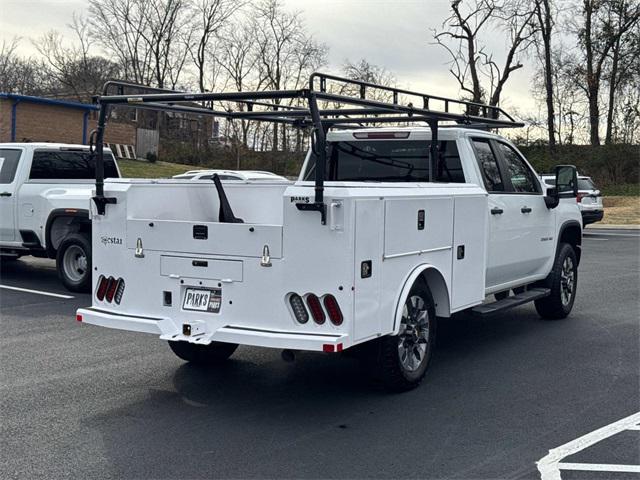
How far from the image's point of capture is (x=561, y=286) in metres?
9.85

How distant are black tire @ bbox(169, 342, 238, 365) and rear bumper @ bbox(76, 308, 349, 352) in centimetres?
98

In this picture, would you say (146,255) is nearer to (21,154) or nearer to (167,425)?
(167,425)

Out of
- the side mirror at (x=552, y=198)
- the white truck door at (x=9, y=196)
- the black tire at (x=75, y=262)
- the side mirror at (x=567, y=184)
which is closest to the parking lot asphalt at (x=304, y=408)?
the side mirror at (x=552, y=198)

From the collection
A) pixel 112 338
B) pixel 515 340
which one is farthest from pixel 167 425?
pixel 515 340

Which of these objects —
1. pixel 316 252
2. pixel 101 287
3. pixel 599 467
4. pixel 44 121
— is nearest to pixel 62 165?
pixel 101 287

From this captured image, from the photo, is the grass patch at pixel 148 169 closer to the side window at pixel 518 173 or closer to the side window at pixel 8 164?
the side window at pixel 8 164

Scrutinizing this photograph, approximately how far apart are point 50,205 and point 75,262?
95 centimetres

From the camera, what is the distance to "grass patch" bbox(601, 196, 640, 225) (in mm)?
31223

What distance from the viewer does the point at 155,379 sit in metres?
6.95

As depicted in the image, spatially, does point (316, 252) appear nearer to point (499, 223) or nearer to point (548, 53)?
point (499, 223)

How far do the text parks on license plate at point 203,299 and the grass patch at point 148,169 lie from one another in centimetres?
2859

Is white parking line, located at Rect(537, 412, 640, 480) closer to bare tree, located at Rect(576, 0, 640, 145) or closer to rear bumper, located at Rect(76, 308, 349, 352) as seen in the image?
rear bumper, located at Rect(76, 308, 349, 352)

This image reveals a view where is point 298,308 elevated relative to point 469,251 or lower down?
lower down

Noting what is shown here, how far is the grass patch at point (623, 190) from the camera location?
1510 inches
